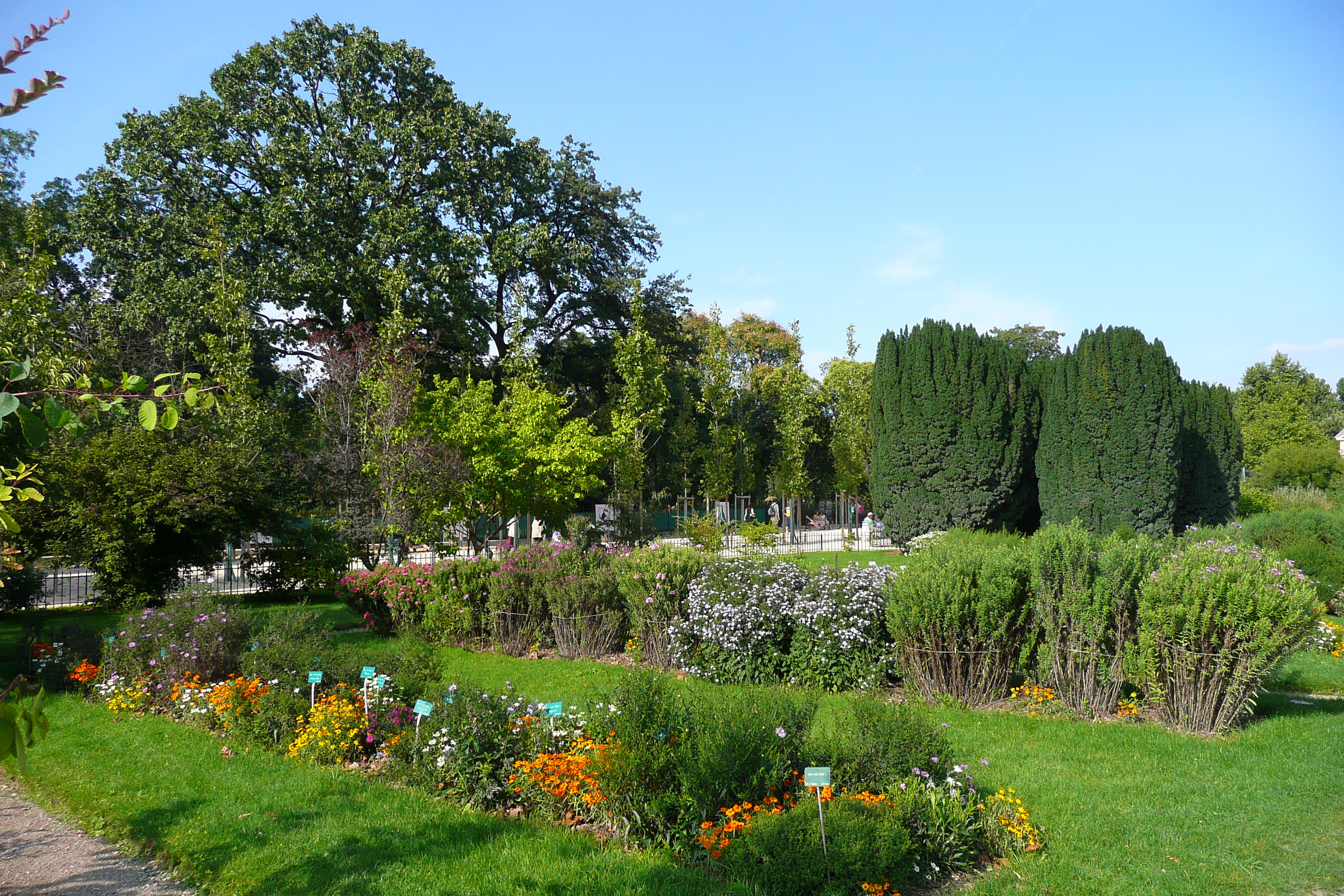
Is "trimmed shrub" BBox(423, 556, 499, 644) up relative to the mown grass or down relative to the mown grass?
up

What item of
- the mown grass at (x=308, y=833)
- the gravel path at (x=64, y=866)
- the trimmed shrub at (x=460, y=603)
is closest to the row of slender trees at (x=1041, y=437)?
the trimmed shrub at (x=460, y=603)

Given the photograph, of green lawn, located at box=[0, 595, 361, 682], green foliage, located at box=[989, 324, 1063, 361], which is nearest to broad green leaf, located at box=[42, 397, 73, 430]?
green lawn, located at box=[0, 595, 361, 682]

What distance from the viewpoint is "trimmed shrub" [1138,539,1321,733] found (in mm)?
6242

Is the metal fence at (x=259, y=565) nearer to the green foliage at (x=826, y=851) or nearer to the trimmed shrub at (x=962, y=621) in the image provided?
the trimmed shrub at (x=962, y=621)

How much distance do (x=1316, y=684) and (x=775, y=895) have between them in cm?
816

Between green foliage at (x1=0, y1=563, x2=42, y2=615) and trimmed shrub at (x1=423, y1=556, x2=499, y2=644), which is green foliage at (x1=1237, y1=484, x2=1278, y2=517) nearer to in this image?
trimmed shrub at (x1=423, y1=556, x2=499, y2=644)

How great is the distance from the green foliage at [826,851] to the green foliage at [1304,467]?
120 feet

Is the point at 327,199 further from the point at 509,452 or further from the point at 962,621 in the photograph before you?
the point at 962,621

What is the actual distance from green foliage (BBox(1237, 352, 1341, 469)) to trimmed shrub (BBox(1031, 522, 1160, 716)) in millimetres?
36668

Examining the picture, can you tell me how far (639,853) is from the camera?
4.30 metres

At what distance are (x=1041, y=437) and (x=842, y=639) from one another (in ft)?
43.4

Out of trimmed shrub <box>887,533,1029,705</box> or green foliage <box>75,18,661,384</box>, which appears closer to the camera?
trimmed shrub <box>887,533,1029,705</box>

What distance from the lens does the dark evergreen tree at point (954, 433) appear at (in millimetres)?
19047

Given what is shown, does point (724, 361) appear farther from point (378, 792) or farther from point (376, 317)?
point (378, 792)
